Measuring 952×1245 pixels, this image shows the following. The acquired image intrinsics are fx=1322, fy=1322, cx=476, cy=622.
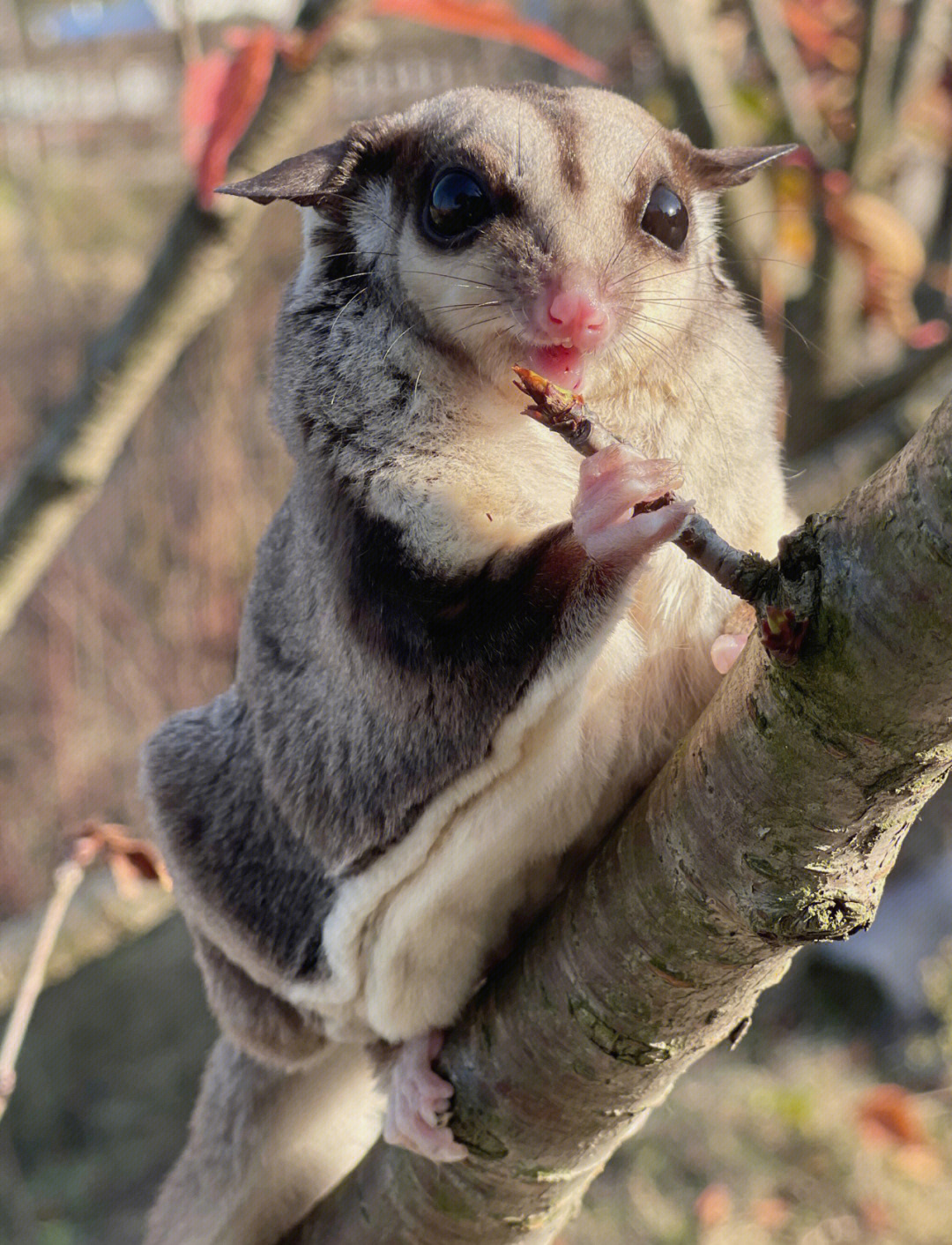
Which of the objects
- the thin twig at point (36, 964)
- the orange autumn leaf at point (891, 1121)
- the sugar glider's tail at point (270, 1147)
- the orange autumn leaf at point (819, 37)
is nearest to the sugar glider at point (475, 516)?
the thin twig at point (36, 964)

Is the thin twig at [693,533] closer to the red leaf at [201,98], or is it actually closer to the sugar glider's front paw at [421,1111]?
the sugar glider's front paw at [421,1111]

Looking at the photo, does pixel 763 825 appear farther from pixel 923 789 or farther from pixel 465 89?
pixel 465 89

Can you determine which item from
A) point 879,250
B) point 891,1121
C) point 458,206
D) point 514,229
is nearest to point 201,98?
point 458,206

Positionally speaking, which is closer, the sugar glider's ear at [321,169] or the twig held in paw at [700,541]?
the twig held in paw at [700,541]

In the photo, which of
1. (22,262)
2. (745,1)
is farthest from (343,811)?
(22,262)

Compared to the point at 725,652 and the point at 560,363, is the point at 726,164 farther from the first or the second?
the point at 725,652

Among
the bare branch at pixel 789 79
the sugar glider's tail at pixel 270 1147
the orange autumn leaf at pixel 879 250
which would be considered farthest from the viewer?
the bare branch at pixel 789 79
